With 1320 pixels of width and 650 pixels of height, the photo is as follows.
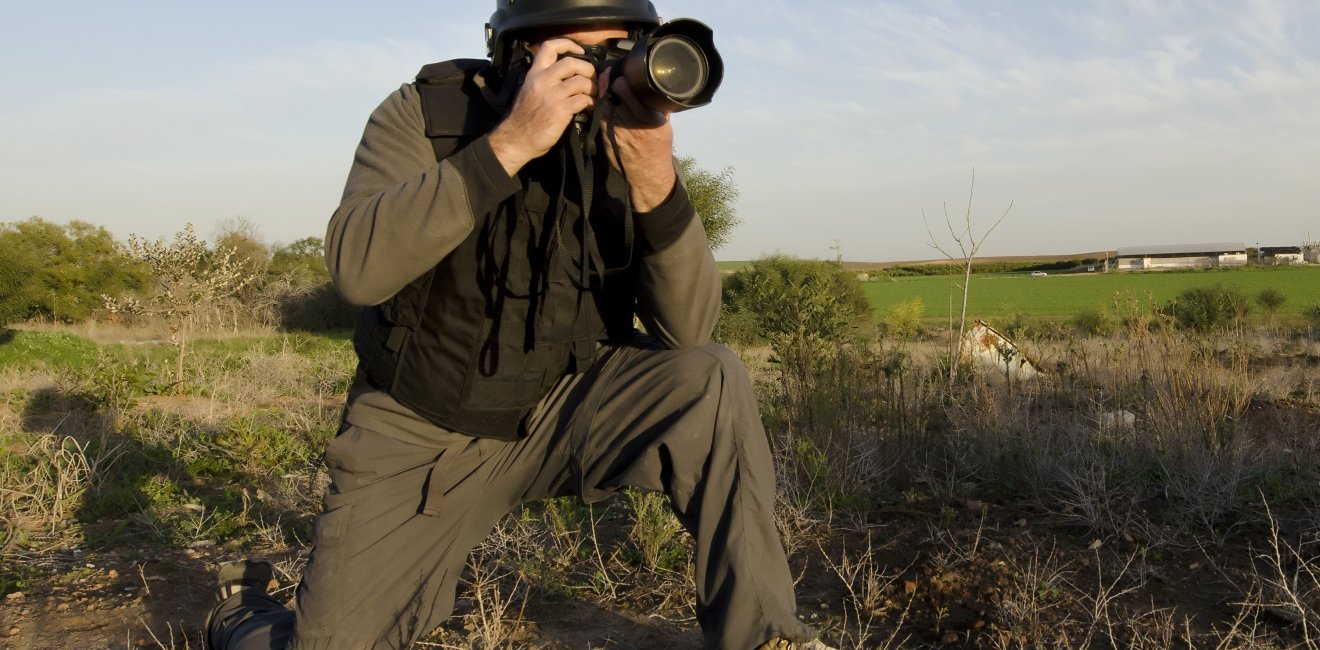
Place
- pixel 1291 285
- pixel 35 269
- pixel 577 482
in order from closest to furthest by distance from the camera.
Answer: pixel 577 482 → pixel 35 269 → pixel 1291 285

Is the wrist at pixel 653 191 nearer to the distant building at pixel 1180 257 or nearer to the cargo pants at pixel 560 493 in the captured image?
the cargo pants at pixel 560 493

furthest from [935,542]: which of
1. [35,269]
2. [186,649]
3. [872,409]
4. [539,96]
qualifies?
[35,269]

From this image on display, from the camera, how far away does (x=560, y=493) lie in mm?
2396

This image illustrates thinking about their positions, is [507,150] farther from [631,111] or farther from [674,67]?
[674,67]

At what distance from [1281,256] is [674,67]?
76789 mm

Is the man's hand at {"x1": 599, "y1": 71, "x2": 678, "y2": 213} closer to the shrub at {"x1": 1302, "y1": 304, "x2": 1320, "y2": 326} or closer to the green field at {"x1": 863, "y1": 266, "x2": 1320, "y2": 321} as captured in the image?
the shrub at {"x1": 1302, "y1": 304, "x2": 1320, "y2": 326}

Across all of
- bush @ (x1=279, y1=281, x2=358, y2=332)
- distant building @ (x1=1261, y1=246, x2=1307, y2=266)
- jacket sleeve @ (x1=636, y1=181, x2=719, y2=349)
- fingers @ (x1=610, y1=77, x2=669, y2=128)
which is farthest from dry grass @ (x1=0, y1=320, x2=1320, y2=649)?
distant building @ (x1=1261, y1=246, x2=1307, y2=266)

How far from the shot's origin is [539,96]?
1.92 meters

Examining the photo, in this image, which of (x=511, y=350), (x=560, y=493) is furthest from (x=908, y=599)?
(x=511, y=350)

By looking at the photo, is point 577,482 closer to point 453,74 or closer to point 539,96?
point 539,96

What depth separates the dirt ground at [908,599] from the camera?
2.57m

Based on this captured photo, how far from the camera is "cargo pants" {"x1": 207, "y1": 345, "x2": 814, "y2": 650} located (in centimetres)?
198

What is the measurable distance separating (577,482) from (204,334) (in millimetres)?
23398

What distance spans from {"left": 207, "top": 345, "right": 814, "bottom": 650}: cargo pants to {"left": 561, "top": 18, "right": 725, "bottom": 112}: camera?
612 millimetres
